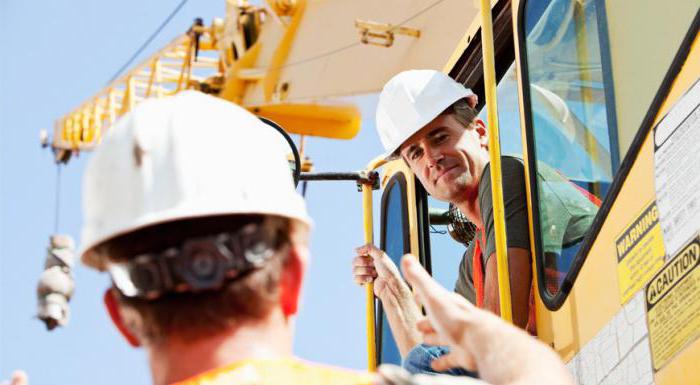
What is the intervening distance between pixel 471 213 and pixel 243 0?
27.6 ft

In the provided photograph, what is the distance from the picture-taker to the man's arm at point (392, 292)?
3.73 meters

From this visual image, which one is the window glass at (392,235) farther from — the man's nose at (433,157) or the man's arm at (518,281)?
the man's arm at (518,281)

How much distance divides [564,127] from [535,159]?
0.16 meters

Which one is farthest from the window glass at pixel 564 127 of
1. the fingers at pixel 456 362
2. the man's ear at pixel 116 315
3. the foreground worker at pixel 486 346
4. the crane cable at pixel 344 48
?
the crane cable at pixel 344 48

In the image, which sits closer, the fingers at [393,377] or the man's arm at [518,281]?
the fingers at [393,377]

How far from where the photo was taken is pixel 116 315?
5.49 feet

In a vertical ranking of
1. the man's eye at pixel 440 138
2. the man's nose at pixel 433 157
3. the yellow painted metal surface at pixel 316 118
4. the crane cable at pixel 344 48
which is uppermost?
the crane cable at pixel 344 48

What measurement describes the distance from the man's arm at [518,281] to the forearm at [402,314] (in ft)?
1.26

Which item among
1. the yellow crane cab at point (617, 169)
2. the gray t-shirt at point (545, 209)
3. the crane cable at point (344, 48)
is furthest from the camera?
the crane cable at point (344, 48)

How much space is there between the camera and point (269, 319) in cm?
152

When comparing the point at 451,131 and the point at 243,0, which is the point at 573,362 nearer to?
the point at 451,131

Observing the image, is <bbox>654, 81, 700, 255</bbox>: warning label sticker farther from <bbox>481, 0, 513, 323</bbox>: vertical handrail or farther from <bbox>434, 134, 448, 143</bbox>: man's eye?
<bbox>434, 134, 448, 143</bbox>: man's eye

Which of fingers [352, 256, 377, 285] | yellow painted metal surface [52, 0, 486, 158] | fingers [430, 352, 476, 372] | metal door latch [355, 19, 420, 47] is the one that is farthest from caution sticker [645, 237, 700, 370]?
metal door latch [355, 19, 420, 47]

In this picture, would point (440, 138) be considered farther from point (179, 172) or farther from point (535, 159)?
point (179, 172)
